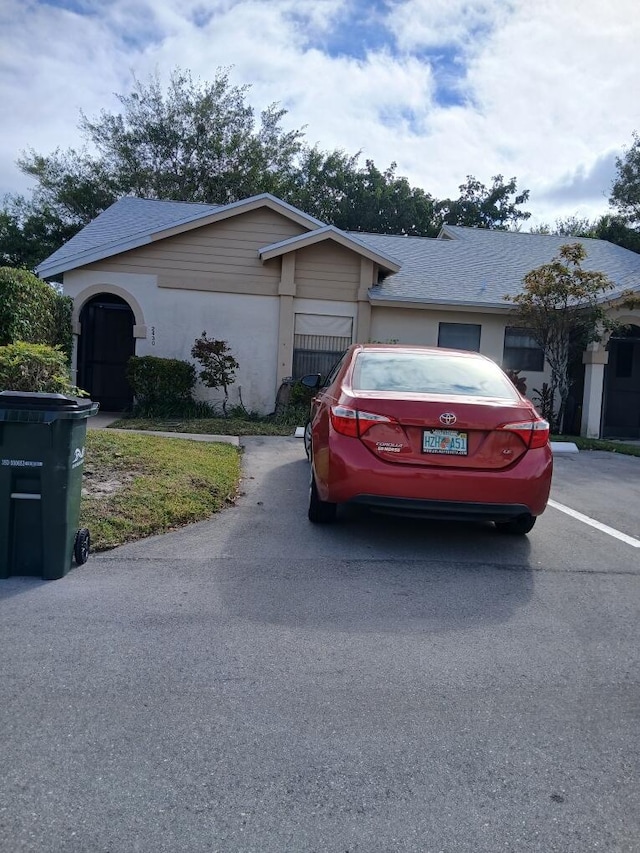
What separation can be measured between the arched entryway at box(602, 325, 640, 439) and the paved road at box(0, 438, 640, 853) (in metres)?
10.7

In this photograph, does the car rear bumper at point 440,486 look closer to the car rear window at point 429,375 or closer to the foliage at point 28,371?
the car rear window at point 429,375

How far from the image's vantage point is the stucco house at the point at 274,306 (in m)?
14.2

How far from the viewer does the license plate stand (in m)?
5.11

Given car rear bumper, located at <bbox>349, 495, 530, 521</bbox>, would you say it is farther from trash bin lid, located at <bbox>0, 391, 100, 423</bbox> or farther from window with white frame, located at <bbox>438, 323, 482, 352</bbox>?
window with white frame, located at <bbox>438, 323, 482, 352</bbox>

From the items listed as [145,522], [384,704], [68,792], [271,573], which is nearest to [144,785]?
[68,792]

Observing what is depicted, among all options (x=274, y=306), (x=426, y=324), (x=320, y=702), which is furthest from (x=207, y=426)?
(x=320, y=702)

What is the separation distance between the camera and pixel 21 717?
9.27 feet

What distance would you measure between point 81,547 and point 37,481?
0.65m

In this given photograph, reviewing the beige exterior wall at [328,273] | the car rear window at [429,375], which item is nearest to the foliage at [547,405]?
the beige exterior wall at [328,273]

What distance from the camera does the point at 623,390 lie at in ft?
50.0

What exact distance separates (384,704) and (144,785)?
3.64 ft

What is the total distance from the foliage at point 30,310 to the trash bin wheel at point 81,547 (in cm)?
591

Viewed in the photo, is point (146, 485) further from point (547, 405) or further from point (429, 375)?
point (547, 405)

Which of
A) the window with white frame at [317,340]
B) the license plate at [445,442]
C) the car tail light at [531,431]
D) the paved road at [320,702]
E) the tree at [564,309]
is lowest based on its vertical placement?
the paved road at [320,702]
